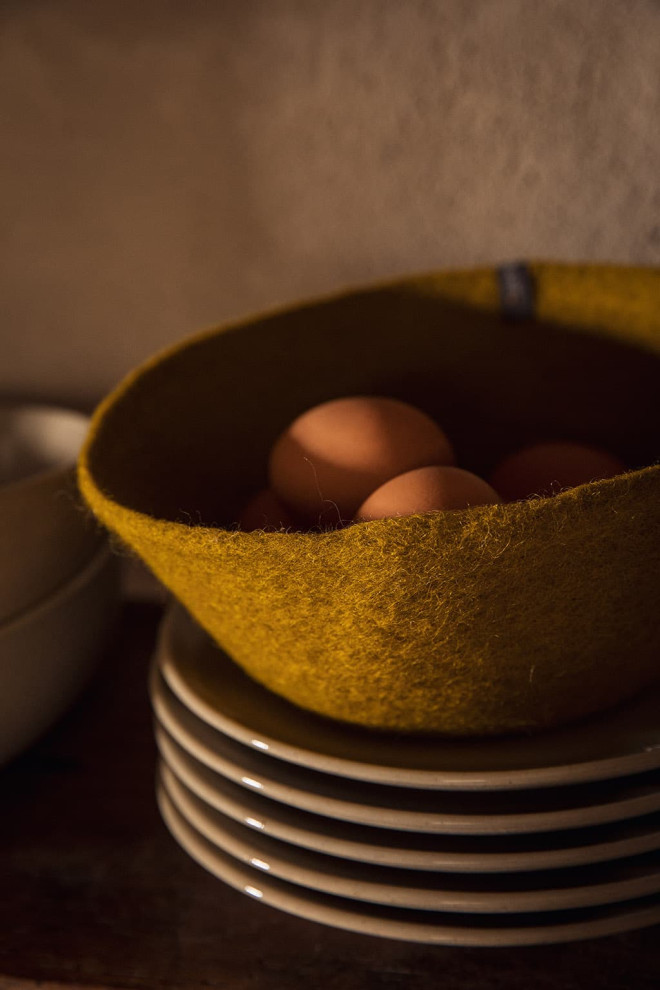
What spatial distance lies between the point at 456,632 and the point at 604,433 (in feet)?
0.81

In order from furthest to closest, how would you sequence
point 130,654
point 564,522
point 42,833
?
point 130,654 < point 42,833 < point 564,522

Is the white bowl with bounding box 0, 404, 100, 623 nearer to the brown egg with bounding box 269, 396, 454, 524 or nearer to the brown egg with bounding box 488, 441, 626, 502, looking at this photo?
the brown egg with bounding box 269, 396, 454, 524

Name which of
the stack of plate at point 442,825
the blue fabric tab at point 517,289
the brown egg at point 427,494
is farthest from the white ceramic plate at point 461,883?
the blue fabric tab at point 517,289

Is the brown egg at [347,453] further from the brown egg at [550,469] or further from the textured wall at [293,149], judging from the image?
the textured wall at [293,149]

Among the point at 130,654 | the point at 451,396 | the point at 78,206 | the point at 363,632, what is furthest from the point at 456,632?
the point at 78,206

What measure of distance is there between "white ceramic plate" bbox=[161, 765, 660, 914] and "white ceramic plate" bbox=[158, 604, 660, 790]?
39 millimetres

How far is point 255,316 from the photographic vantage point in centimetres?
47

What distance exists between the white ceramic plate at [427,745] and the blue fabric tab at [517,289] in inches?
8.9

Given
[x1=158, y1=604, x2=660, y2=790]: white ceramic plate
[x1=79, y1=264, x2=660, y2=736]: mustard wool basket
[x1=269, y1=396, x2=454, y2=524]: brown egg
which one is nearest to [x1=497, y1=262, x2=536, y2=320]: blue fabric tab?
[x1=79, y1=264, x2=660, y2=736]: mustard wool basket

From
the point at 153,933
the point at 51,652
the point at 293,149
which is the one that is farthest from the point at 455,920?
the point at 293,149

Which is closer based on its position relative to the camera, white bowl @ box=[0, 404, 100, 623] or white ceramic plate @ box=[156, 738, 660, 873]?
white ceramic plate @ box=[156, 738, 660, 873]

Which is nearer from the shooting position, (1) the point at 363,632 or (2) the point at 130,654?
(1) the point at 363,632

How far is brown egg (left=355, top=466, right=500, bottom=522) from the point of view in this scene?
0.32 metres

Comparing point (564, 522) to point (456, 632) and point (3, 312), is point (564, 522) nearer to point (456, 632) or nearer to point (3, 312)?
point (456, 632)
